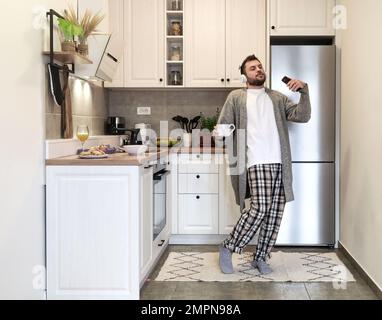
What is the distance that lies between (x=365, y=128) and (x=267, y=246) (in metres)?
1.04

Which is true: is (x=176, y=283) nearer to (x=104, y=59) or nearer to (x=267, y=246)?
(x=267, y=246)

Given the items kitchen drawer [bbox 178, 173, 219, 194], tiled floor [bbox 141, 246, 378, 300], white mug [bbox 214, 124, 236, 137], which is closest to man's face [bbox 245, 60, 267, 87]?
white mug [bbox 214, 124, 236, 137]

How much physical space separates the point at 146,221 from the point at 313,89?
186 centimetres

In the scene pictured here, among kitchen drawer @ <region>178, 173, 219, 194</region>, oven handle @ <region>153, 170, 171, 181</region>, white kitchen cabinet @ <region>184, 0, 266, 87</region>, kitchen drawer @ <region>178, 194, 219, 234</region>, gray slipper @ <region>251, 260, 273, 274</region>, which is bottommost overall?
gray slipper @ <region>251, 260, 273, 274</region>

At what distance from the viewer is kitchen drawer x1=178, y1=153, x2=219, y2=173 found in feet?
13.1

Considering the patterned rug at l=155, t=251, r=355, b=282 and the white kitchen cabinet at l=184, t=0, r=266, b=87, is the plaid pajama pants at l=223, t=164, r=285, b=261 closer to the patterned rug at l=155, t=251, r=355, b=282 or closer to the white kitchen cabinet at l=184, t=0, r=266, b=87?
the patterned rug at l=155, t=251, r=355, b=282

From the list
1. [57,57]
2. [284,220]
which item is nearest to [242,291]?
[284,220]

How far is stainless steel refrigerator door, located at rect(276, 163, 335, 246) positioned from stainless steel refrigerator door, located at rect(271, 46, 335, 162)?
101mm

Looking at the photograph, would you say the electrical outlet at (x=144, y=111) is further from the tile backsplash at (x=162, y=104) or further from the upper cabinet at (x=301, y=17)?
the upper cabinet at (x=301, y=17)

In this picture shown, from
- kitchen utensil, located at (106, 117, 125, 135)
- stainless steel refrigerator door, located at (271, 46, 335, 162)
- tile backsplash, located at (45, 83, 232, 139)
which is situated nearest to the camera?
A: stainless steel refrigerator door, located at (271, 46, 335, 162)

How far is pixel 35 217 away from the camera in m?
2.49

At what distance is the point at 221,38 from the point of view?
420cm

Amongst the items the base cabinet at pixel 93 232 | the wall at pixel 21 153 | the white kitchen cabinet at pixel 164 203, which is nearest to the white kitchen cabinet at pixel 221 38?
the white kitchen cabinet at pixel 164 203

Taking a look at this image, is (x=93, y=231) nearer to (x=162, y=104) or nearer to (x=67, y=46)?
(x=67, y=46)
